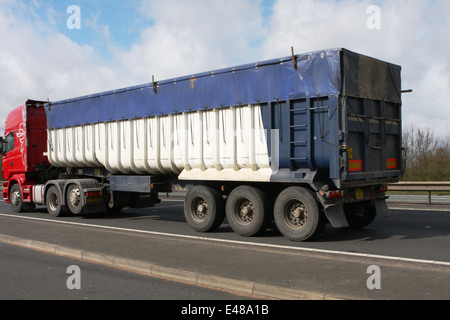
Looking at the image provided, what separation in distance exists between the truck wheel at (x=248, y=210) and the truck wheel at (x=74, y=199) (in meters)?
5.92

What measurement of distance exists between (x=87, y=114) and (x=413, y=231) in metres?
9.94

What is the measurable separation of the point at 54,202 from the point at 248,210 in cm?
830

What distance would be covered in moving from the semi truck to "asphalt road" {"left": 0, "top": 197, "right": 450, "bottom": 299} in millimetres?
601

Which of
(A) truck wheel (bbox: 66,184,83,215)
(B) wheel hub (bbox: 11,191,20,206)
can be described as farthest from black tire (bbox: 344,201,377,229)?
(B) wheel hub (bbox: 11,191,20,206)

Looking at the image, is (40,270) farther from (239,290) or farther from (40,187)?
(40,187)

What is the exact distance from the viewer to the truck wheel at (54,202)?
48.6 feet

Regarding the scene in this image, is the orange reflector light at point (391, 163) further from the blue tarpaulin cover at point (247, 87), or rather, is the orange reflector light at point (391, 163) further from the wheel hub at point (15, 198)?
the wheel hub at point (15, 198)

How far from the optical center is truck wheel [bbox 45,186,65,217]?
14820 millimetres

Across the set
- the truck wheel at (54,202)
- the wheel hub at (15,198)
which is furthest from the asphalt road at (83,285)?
the wheel hub at (15,198)

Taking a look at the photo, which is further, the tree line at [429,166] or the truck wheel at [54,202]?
the tree line at [429,166]

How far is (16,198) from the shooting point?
17.3 meters

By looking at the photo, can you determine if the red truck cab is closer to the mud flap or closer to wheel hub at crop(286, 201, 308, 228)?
wheel hub at crop(286, 201, 308, 228)
